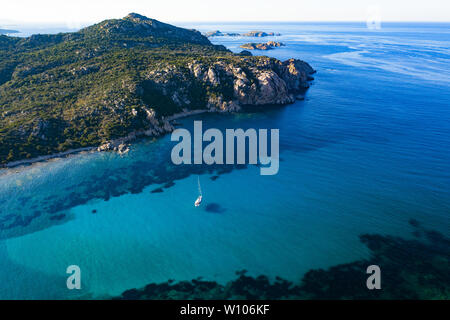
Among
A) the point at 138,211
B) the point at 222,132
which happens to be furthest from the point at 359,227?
the point at 222,132

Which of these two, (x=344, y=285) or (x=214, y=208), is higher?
(x=214, y=208)

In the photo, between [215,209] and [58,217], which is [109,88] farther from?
[215,209]

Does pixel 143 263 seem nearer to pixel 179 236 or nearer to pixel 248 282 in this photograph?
pixel 179 236

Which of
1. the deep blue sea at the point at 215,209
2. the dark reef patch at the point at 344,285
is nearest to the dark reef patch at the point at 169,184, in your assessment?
the deep blue sea at the point at 215,209

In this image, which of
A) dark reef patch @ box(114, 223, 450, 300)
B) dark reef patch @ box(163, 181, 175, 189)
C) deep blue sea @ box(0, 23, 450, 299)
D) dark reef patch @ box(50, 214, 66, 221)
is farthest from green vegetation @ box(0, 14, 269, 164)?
dark reef patch @ box(114, 223, 450, 300)
